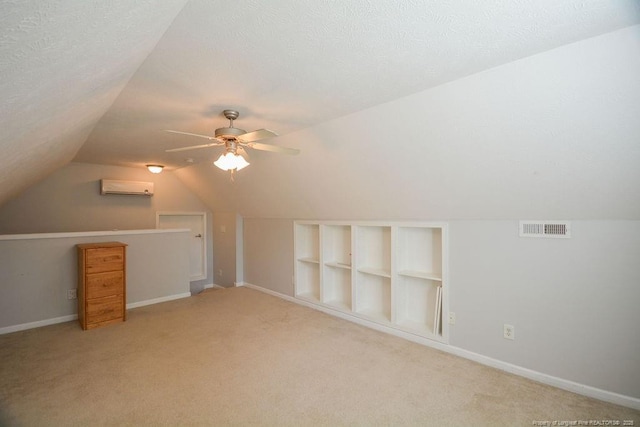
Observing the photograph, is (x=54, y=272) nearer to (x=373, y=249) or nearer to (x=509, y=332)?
(x=373, y=249)

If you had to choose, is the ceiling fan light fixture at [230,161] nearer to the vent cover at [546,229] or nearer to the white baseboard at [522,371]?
the vent cover at [546,229]

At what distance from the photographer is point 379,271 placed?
151 inches

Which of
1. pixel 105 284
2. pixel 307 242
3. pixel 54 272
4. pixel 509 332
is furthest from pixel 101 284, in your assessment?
pixel 509 332

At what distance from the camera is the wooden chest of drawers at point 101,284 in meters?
3.70

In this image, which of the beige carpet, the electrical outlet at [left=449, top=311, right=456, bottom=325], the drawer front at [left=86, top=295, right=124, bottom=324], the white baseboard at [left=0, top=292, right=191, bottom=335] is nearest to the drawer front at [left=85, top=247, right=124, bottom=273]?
the drawer front at [left=86, top=295, right=124, bottom=324]

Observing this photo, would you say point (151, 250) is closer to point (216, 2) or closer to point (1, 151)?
point (1, 151)

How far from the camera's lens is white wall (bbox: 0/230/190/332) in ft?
12.0

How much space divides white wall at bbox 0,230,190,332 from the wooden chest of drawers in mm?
243

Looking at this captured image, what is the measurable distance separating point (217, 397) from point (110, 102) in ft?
7.71

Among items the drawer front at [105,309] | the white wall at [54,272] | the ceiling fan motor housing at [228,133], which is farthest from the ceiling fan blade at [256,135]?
the white wall at [54,272]

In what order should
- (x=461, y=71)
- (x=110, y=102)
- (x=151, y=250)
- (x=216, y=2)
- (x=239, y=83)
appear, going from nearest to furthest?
1. (x=216, y=2)
2. (x=461, y=71)
3. (x=239, y=83)
4. (x=110, y=102)
5. (x=151, y=250)

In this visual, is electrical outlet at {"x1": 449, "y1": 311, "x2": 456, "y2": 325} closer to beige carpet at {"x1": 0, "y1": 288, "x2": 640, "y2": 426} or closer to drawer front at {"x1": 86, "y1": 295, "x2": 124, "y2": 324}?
beige carpet at {"x1": 0, "y1": 288, "x2": 640, "y2": 426}

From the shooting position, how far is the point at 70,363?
2.86 metres

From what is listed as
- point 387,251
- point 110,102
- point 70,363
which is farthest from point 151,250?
point 387,251
